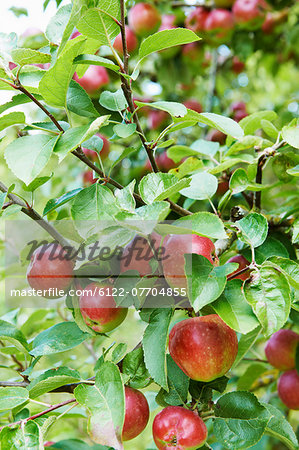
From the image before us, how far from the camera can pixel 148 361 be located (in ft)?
2.01

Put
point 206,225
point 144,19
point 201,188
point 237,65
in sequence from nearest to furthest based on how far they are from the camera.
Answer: point 206,225, point 201,188, point 144,19, point 237,65

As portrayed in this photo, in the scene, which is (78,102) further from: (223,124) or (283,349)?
(283,349)

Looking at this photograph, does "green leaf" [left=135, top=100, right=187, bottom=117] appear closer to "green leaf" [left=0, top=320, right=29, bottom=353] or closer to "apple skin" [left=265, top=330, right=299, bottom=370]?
"green leaf" [left=0, top=320, right=29, bottom=353]

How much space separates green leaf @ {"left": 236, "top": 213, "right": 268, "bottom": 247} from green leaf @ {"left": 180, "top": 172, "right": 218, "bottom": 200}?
122 millimetres

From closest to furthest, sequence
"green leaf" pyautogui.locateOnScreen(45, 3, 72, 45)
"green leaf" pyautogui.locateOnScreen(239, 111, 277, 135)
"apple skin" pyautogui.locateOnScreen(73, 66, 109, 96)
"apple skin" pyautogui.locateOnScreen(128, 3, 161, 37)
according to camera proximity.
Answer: "green leaf" pyautogui.locateOnScreen(45, 3, 72, 45) < "green leaf" pyautogui.locateOnScreen(239, 111, 277, 135) < "apple skin" pyautogui.locateOnScreen(73, 66, 109, 96) < "apple skin" pyautogui.locateOnScreen(128, 3, 161, 37)

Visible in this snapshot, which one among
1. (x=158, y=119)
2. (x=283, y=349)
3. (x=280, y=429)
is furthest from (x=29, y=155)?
(x=158, y=119)

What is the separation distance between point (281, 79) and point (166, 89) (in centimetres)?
169

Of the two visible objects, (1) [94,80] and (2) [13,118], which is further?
(1) [94,80]

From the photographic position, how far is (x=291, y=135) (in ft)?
2.40

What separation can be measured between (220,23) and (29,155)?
4.52ft

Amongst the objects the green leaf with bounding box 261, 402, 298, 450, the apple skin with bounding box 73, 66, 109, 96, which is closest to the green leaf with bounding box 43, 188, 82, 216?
the green leaf with bounding box 261, 402, 298, 450

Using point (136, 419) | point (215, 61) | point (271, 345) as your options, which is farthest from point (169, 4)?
point (136, 419)

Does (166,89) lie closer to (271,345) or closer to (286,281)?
(271,345)

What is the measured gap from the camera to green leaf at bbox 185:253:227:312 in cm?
55
